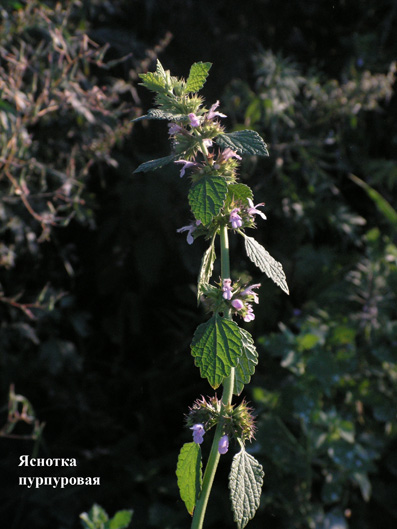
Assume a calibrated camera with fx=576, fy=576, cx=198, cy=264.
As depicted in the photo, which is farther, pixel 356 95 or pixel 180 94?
pixel 356 95

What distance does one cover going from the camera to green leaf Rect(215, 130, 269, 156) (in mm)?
604

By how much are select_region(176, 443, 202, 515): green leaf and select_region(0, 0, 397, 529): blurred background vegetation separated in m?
1.07

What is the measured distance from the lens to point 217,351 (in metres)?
0.55

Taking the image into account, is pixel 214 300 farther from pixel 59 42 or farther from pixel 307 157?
pixel 307 157

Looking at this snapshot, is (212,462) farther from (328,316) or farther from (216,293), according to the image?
(328,316)

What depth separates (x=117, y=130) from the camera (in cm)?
170

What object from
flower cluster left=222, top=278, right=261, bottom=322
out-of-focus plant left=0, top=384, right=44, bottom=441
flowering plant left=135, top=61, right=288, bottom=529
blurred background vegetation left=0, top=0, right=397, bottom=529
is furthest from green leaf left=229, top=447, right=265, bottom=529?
blurred background vegetation left=0, top=0, right=397, bottom=529

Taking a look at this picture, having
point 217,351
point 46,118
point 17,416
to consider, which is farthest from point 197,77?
point 46,118

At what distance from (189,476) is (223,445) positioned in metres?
0.06

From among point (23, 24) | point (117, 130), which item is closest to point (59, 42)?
point (23, 24)

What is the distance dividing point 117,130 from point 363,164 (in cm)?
112

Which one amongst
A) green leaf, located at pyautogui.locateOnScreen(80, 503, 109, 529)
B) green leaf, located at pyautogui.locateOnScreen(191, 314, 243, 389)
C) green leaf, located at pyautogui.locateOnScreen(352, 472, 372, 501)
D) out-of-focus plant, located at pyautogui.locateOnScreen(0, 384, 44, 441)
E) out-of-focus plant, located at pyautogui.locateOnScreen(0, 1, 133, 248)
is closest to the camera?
green leaf, located at pyautogui.locateOnScreen(191, 314, 243, 389)

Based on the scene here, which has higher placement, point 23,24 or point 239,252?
point 23,24

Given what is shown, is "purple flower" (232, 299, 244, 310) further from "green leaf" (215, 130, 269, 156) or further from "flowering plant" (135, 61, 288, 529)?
"green leaf" (215, 130, 269, 156)
